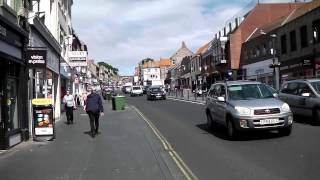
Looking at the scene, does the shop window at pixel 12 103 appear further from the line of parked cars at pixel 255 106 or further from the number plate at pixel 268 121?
the number plate at pixel 268 121

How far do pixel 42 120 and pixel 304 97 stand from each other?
948 centimetres

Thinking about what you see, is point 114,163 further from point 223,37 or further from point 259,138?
point 223,37

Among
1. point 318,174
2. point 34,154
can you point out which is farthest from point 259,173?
point 34,154

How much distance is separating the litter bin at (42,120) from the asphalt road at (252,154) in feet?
12.6

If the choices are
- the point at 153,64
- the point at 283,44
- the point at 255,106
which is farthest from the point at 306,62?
the point at 153,64

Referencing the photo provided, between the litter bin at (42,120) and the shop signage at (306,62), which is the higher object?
the shop signage at (306,62)

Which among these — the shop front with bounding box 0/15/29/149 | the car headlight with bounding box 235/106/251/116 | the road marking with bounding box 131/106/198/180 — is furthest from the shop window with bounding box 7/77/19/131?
the car headlight with bounding box 235/106/251/116

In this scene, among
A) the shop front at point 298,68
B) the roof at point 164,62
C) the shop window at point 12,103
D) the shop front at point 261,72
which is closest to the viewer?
the shop window at point 12,103

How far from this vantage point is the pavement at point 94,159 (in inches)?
370

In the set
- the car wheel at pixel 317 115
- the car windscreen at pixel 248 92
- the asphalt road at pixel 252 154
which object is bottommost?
the asphalt road at pixel 252 154

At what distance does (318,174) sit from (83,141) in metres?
8.52

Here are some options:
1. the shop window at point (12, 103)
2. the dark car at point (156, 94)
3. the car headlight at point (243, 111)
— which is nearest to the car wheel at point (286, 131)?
the car headlight at point (243, 111)

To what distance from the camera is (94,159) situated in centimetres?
1140

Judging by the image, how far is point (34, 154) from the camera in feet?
41.4
